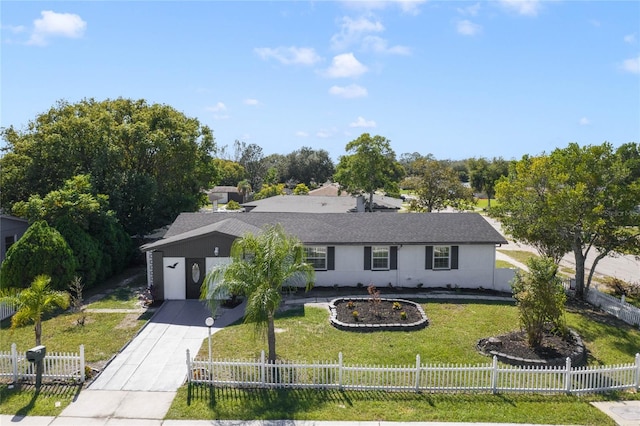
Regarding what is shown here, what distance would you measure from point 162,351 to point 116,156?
1775 centimetres

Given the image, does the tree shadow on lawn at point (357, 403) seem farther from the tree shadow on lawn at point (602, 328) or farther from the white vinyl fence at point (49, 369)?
the tree shadow on lawn at point (602, 328)

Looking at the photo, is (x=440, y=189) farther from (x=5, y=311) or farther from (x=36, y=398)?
(x=36, y=398)

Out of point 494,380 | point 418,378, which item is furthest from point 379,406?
point 494,380

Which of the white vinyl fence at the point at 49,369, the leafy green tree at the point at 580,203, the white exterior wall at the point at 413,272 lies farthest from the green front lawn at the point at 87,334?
the leafy green tree at the point at 580,203

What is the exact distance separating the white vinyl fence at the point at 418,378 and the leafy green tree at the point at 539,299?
236 cm

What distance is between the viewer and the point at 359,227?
25047mm

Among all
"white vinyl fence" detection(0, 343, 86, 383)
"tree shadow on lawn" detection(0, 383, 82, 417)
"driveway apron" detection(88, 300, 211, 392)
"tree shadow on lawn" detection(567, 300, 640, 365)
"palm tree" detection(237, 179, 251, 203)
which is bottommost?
"tree shadow on lawn" detection(567, 300, 640, 365)

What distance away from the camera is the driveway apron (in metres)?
13.1

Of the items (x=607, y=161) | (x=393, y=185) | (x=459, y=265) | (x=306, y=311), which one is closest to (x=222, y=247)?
(x=306, y=311)

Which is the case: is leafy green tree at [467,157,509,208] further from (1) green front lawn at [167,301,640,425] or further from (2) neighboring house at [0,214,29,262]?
(2) neighboring house at [0,214,29,262]

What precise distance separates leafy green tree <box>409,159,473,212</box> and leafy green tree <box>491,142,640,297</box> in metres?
19.6

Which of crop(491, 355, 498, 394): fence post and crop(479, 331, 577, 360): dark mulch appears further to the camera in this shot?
crop(479, 331, 577, 360): dark mulch

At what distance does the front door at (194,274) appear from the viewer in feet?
69.3

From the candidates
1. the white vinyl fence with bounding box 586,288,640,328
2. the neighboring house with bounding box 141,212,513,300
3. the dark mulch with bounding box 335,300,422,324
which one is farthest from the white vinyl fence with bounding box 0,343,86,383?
the white vinyl fence with bounding box 586,288,640,328
